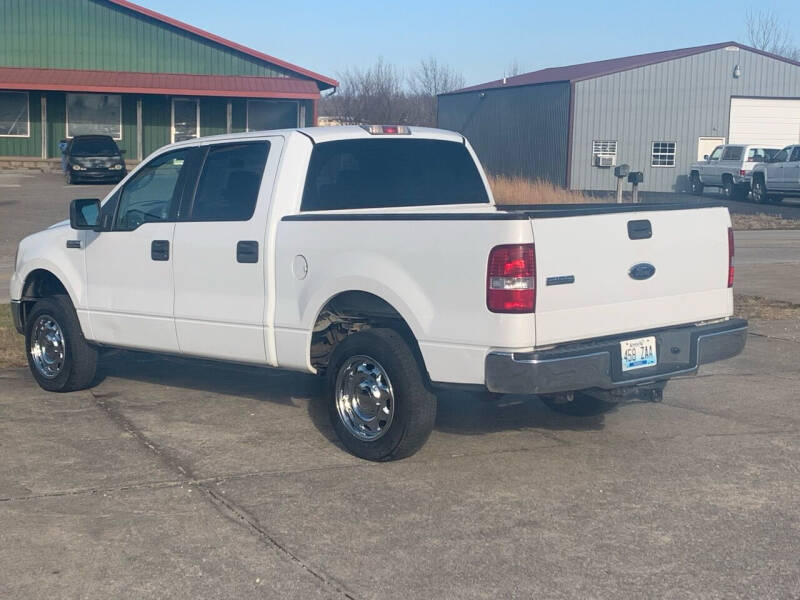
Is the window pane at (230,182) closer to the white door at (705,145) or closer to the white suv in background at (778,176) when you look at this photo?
the white suv in background at (778,176)

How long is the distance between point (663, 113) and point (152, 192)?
40774mm

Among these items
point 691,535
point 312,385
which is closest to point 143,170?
point 312,385

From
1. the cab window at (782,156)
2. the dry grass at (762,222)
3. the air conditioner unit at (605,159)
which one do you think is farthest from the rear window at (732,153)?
the dry grass at (762,222)

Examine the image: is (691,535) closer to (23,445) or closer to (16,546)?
(16,546)

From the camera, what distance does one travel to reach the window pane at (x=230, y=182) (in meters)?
7.30

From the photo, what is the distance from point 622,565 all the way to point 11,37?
40413mm

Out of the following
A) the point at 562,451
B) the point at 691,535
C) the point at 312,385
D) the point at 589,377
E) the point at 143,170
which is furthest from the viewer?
the point at 312,385

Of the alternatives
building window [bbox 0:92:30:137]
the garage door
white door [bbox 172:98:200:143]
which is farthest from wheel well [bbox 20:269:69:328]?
the garage door

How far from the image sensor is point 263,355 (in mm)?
7207

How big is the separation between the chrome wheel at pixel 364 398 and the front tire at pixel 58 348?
2.64 metres

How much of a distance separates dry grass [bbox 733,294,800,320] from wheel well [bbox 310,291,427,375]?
21.6 ft

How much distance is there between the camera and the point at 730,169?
39031 millimetres

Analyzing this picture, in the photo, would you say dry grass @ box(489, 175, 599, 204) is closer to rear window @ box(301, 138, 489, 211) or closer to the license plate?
rear window @ box(301, 138, 489, 211)

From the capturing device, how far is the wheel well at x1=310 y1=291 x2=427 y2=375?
654cm
